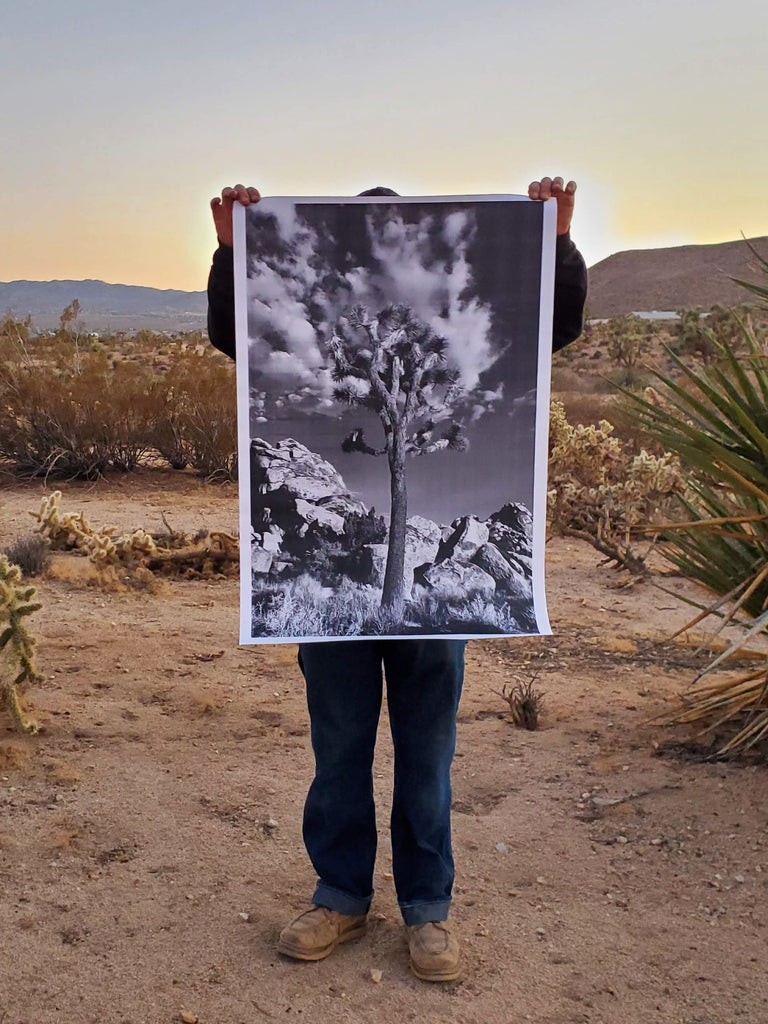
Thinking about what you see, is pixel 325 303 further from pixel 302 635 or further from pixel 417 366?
pixel 302 635

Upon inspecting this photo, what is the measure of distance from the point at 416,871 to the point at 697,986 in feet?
2.50

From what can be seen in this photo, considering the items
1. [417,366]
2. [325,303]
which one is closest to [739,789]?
[417,366]

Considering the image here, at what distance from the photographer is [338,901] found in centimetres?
277

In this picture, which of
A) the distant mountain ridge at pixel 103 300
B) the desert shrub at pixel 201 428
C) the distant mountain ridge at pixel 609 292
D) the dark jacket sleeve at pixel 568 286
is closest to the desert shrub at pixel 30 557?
the desert shrub at pixel 201 428

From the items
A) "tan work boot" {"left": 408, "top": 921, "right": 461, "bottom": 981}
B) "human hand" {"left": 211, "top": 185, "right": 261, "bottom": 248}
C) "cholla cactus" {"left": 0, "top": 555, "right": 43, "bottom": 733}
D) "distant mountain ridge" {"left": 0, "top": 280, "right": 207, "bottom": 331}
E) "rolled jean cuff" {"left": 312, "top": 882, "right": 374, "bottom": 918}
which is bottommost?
"tan work boot" {"left": 408, "top": 921, "right": 461, "bottom": 981}

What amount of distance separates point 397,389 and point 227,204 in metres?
0.58

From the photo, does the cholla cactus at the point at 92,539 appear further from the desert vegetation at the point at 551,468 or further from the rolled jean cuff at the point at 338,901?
the rolled jean cuff at the point at 338,901

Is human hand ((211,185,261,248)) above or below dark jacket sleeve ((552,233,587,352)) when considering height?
above

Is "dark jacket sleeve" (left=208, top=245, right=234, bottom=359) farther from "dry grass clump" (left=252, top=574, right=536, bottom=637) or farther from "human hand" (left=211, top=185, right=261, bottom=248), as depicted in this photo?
"dry grass clump" (left=252, top=574, right=536, bottom=637)

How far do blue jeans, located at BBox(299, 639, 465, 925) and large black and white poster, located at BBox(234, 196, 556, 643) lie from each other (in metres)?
0.19

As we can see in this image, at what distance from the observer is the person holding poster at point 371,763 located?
2580 mm

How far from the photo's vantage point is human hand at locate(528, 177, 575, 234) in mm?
2438

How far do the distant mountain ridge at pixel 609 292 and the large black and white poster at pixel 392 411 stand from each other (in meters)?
67.2

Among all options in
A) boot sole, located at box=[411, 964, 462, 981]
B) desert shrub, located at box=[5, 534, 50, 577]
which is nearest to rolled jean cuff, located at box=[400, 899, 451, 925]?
boot sole, located at box=[411, 964, 462, 981]
